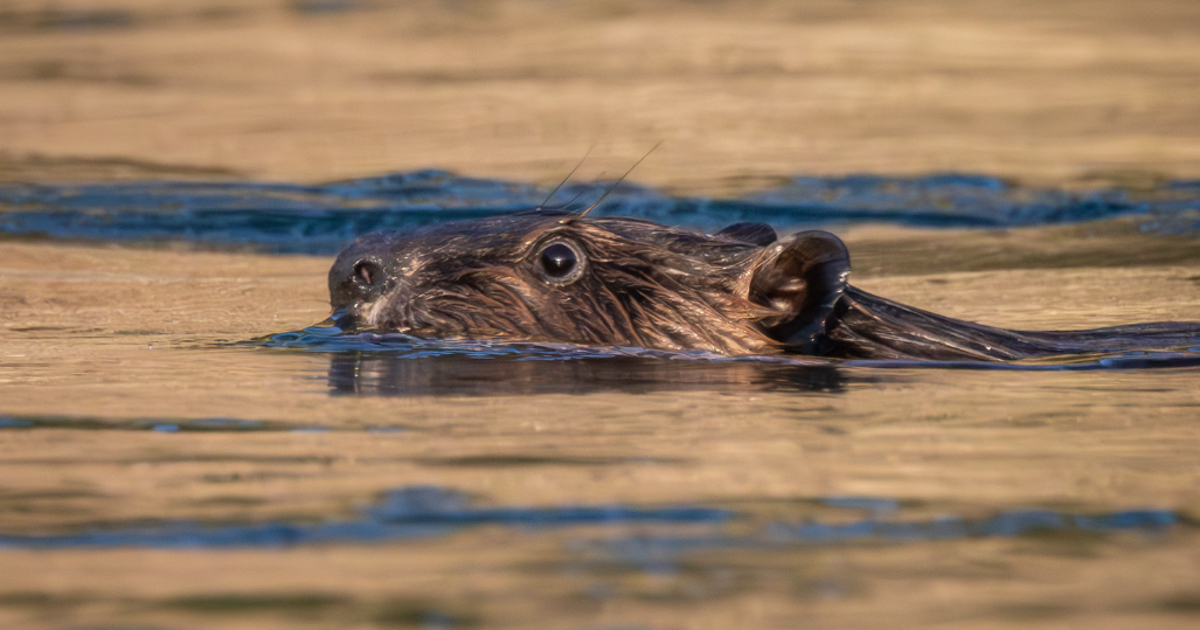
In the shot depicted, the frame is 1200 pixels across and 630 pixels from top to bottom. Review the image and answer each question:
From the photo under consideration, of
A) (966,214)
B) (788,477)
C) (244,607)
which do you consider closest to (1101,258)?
(966,214)

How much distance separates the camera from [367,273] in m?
4.53

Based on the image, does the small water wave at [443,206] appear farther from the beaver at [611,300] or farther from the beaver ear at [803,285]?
the beaver ear at [803,285]

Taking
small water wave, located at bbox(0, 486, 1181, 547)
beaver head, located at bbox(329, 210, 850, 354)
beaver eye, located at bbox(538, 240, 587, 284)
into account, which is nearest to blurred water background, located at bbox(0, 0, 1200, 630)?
small water wave, located at bbox(0, 486, 1181, 547)

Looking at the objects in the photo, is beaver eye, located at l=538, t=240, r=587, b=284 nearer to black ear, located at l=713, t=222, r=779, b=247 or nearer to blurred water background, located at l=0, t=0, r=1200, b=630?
blurred water background, located at l=0, t=0, r=1200, b=630

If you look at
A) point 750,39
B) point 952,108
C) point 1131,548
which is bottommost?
point 1131,548

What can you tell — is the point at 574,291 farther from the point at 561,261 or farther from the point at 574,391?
the point at 574,391

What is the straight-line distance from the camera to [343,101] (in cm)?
1248

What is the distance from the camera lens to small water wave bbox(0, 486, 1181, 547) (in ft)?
7.47

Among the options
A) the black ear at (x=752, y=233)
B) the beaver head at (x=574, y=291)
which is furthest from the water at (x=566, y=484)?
the black ear at (x=752, y=233)

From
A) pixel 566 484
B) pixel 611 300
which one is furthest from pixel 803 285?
pixel 566 484

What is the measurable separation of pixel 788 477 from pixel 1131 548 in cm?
64

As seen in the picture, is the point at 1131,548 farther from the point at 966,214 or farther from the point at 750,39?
the point at 750,39

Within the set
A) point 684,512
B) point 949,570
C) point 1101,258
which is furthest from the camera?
point 1101,258

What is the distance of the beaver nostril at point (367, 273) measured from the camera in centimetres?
450
